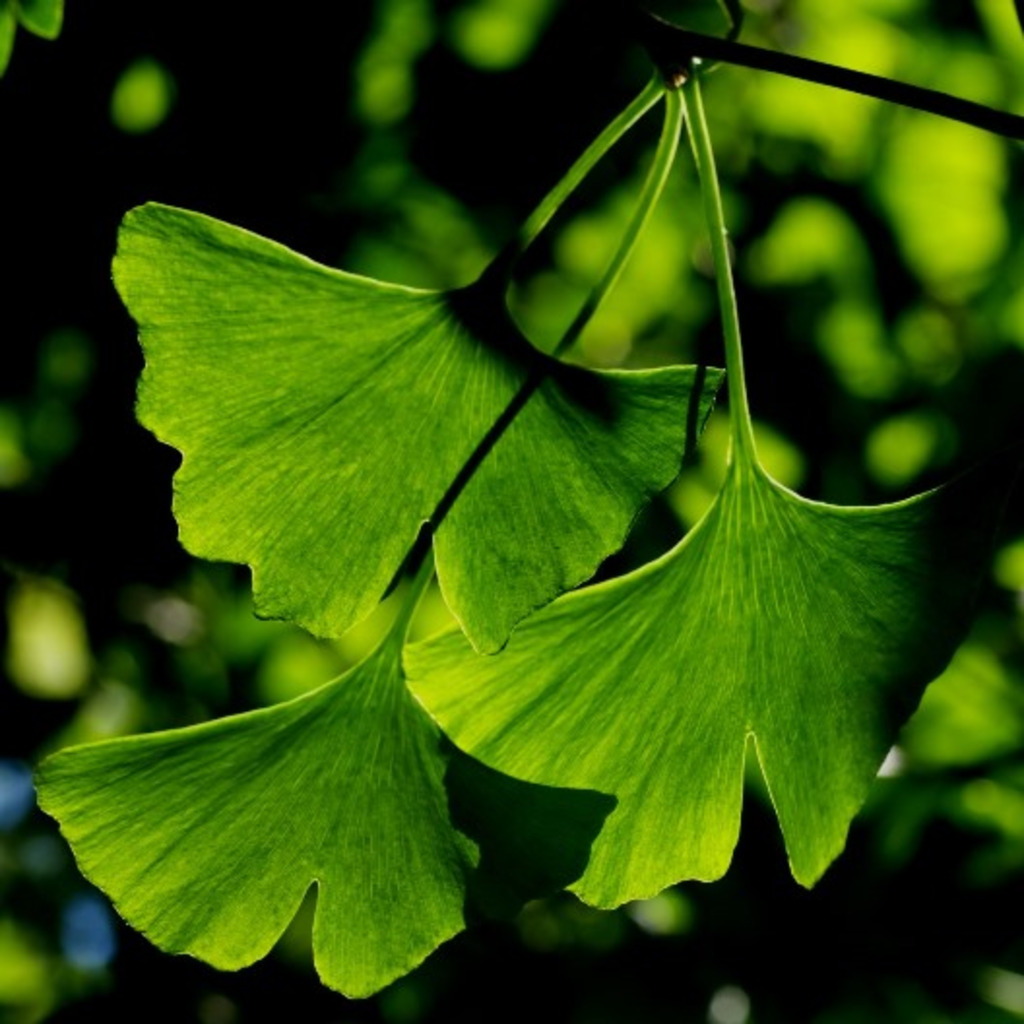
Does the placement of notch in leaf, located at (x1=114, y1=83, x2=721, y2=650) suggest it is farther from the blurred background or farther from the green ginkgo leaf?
the blurred background

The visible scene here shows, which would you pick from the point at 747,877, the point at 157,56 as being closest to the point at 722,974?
the point at 747,877

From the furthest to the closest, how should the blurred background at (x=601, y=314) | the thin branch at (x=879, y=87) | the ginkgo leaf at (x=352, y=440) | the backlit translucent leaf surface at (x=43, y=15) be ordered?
the blurred background at (x=601, y=314) < the backlit translucent leaf surface at (x=43, y=15) < the ginkgo leaf at (x=352, y=440) < the thin branch at (x=879, y=87)

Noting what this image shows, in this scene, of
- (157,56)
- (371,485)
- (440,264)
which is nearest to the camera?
(371,485)

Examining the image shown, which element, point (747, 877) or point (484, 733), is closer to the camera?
point (484, 733)

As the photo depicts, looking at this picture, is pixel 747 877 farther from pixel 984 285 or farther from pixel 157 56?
pixel 157 56

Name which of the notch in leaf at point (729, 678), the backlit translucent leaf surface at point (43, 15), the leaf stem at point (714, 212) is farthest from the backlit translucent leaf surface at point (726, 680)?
the backlit translucent leaf surface at point (43, 15)

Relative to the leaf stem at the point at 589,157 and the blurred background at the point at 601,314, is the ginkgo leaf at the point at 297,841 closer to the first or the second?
the leaf stem at the point at 589,157
